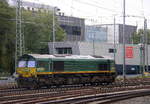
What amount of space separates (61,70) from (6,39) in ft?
63.1

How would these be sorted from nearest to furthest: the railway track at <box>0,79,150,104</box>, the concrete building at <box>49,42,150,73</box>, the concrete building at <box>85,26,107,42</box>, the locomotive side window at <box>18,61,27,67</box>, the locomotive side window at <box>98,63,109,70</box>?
1. the railway track at <box>0,79,150,104</box>
2. the locomotive side window at <box>18,61,27,67</box>
3. the locomotive side window at <box>98,63,109,70</box>
4. the concrete building at <box>49,42,150,73</box>
5. the concrete building at <box>85,26,107,42</box>

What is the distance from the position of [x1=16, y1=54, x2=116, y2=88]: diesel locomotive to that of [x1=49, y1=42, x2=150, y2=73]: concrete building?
27110mm

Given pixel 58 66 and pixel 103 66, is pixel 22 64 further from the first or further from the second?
pixel 103 66

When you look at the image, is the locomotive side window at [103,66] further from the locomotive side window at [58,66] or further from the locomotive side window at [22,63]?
the locomotive side window at [22,63]

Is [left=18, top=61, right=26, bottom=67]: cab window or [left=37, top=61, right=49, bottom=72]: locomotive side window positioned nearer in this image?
[left=37, top=61, right=49, bottom=72]: locomotive side window

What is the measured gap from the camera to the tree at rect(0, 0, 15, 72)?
1871 inches

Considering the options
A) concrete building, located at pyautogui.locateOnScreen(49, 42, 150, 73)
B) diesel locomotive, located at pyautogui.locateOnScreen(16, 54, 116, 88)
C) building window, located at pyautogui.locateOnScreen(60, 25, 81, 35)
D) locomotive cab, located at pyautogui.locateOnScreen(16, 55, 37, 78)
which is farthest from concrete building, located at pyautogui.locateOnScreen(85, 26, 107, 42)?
locomotive cab, located at pyautogui.locateOnScreen(16, 55, 37, 78)

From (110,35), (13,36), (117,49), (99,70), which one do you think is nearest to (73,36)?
(110,35)

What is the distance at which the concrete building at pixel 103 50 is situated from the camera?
62.5m

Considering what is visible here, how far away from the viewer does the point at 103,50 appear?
65938 millimetres

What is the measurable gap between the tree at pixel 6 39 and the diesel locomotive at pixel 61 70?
1738 cm

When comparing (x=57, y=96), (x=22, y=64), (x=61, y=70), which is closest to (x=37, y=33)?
(x=61, y=70)

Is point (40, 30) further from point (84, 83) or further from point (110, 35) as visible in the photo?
point (110, 35)

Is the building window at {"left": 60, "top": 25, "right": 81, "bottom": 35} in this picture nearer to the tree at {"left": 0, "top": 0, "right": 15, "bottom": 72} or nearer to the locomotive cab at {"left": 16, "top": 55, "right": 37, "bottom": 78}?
the tree at {"left": 0, "top": 0, "right": 15, "bottom": 72}
